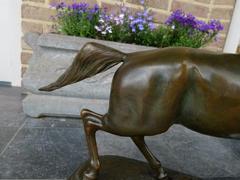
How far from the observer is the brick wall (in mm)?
1255

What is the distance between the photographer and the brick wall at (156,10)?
125cm

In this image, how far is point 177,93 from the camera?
54 cm

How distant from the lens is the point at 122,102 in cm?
56

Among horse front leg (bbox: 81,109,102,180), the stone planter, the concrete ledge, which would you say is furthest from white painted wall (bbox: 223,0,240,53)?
horse front leg (bbox: 81,109,102,180)

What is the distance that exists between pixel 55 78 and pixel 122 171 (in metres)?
0.59

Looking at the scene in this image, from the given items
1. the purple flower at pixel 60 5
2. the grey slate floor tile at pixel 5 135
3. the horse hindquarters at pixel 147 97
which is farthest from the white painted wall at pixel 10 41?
the horse hindquarters at pixel 147 97

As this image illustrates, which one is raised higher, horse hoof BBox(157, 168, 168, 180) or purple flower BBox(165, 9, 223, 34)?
purple flower BBox(165, 9, 223, 34)

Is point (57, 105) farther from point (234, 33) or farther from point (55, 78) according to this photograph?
point (234, 33)

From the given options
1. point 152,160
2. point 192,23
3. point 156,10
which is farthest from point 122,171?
point 156,10

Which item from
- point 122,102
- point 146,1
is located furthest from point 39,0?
point 122,102

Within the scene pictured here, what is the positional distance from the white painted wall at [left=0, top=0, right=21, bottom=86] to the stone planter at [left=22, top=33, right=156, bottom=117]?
0.33 m

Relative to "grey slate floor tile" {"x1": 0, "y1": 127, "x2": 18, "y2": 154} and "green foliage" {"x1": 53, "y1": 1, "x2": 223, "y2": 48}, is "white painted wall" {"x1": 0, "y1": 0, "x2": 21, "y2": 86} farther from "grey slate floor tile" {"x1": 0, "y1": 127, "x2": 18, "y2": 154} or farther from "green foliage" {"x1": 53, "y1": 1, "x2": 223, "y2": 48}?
"grey slate floor tile" {"x1": 0, "y1": 127, "x2": 18, "y2": 154}

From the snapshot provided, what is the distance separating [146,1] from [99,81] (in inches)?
19.5

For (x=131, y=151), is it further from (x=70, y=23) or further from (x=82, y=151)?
(x=70, y=23)
